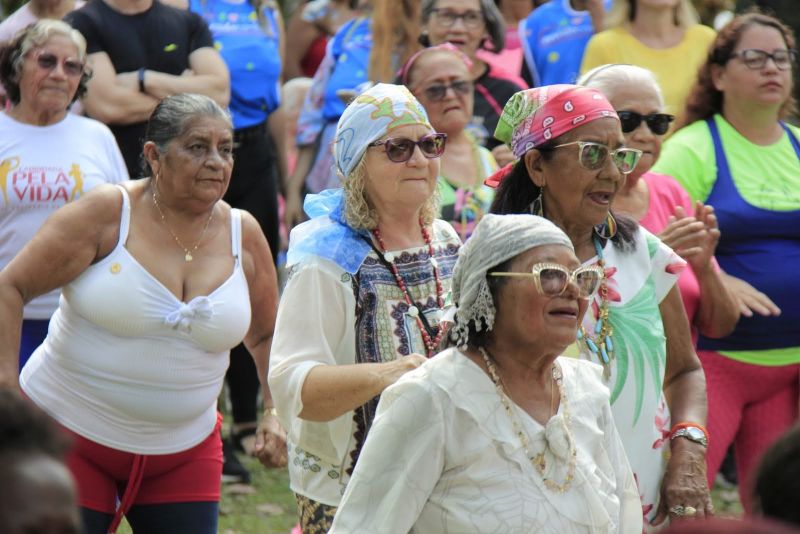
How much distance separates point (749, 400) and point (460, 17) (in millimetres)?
2488

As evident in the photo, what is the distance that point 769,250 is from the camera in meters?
6.16

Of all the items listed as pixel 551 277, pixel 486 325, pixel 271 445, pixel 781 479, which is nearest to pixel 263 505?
pixel 271 445

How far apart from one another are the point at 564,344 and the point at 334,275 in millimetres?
972

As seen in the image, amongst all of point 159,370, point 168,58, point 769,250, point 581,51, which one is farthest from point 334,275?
point 581,51

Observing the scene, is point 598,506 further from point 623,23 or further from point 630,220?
point 623,23

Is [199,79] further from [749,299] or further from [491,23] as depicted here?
[749,299]

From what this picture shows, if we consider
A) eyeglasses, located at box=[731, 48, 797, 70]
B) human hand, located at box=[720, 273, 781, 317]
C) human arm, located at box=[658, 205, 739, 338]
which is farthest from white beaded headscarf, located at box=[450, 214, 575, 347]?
eyeglasses, located at box=[731, 48, 797, 70]

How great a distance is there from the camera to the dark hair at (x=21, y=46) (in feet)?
21.0

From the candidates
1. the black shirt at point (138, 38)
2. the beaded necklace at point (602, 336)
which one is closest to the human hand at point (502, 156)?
the black shirt at point (138, 38)

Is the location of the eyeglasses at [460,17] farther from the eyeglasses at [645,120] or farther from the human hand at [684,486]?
the human hand at [684,486]

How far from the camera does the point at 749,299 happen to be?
235 inches

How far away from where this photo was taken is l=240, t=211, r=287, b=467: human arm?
5.34 m

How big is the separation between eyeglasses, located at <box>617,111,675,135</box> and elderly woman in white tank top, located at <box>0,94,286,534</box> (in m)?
1.40

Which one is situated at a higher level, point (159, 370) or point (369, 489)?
point (369, 489)
